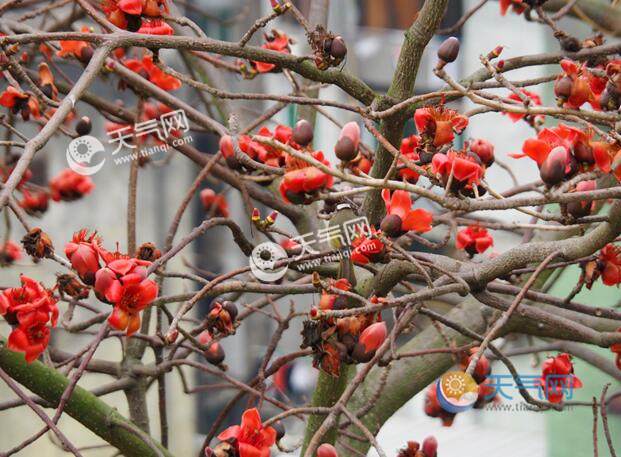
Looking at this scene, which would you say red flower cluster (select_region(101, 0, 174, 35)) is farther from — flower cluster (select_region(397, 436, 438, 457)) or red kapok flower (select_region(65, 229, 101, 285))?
flower cluster (select_region(397, 436, 438, 457))

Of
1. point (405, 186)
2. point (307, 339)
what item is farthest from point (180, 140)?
point (405, 186)

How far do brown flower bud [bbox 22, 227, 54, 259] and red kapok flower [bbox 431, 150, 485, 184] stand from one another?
62 centimetres

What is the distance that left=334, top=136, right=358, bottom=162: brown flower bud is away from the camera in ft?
3.93

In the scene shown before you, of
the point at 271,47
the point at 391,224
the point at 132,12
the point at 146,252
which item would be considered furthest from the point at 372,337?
the point at 271,47

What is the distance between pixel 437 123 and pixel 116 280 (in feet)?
1.64

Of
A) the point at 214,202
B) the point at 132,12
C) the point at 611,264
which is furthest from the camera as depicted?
the point at 214,202

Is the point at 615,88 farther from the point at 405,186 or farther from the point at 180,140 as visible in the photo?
the point at 180,140

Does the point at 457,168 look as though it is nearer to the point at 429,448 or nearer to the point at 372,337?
the point at 372,337

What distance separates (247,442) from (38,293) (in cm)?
40

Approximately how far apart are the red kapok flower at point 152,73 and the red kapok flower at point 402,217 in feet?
2.46

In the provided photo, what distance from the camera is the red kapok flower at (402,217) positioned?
131 cm

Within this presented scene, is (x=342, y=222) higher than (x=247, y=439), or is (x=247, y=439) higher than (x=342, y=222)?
(x=342, y=222)

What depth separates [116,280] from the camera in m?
1.24

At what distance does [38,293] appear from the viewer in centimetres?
138
